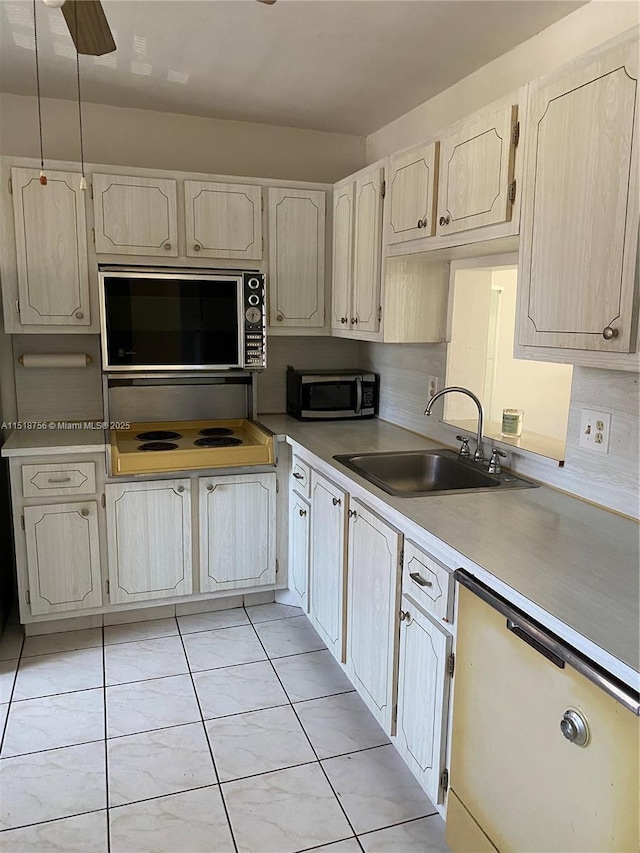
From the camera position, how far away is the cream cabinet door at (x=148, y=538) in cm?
Result: 277

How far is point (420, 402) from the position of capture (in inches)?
115

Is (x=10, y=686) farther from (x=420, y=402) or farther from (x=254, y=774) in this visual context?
(x=420, y=402)

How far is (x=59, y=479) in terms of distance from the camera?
2.69 m

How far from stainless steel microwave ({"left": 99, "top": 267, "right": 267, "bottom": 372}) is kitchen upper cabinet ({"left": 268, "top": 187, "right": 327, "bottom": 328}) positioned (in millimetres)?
201

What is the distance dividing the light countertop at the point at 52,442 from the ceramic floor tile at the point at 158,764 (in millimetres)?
1186

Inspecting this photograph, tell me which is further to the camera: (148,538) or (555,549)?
(148,538)

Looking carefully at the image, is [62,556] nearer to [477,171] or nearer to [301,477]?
[301,477]

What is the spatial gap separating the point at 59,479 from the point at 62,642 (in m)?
0.74

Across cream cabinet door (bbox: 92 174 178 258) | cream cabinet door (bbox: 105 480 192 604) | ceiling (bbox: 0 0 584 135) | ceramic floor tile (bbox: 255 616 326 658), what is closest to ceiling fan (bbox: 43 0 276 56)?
ceiling (bbox: 0 0 584 135)

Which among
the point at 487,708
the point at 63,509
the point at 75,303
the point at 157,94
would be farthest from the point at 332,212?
the point at 487,708

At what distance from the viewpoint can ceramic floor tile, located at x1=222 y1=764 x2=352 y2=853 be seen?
172 cm

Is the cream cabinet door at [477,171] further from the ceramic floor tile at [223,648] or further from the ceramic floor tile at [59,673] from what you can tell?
the ceramic floor tile at [59,673]

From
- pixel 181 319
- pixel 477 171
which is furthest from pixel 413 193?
pixel 181 319

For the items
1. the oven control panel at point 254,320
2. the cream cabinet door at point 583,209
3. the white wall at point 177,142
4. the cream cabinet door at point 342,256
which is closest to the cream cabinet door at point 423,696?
the cream cabinet door at point 583,209
